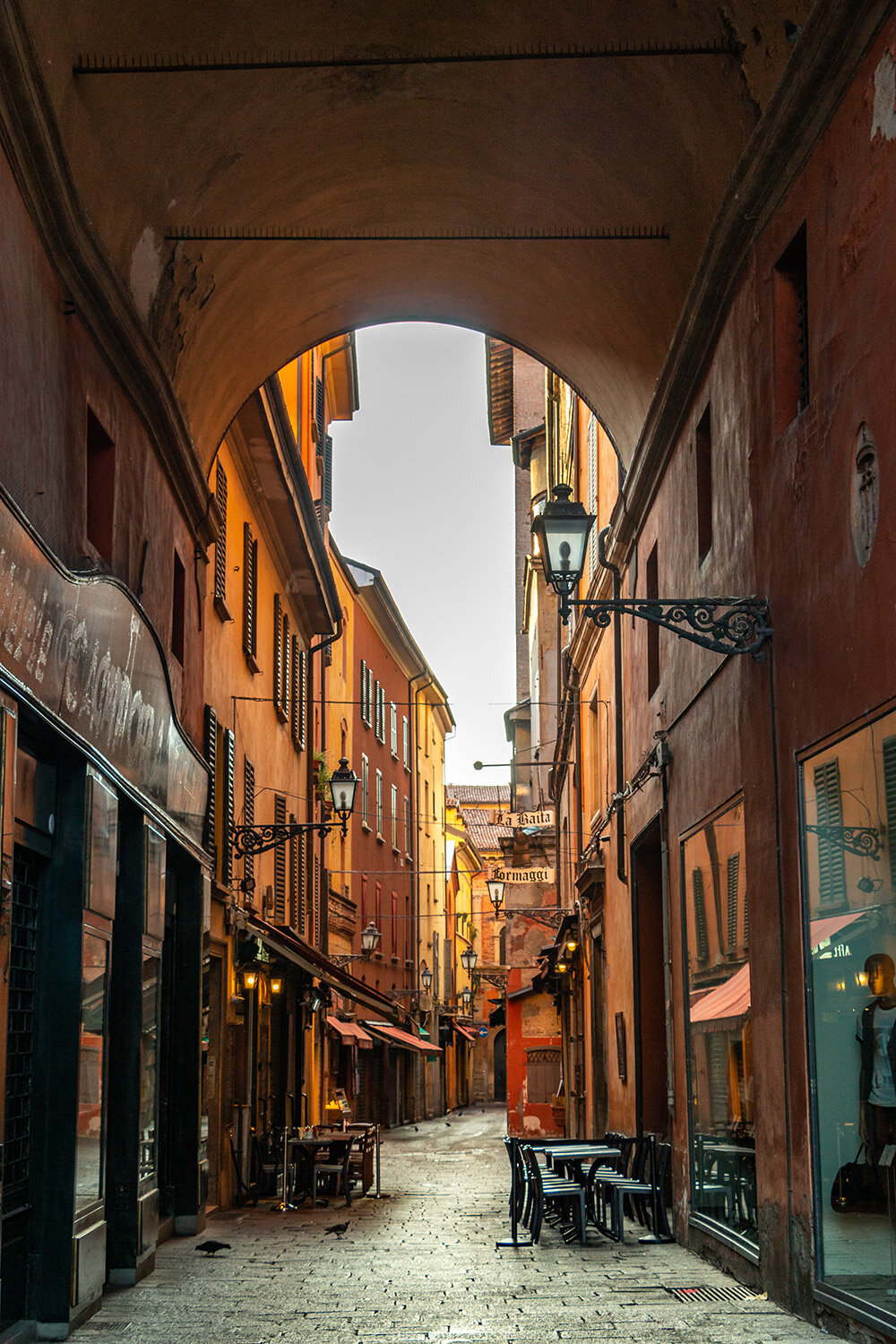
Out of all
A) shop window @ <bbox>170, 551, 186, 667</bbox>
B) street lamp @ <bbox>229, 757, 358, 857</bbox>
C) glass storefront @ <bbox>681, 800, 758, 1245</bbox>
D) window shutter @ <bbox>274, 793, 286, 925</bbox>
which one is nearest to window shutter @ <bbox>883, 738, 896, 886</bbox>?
glass storefront @ <bbox>681, 800, 758, 1245</bbox>

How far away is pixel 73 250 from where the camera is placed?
927 centimetres

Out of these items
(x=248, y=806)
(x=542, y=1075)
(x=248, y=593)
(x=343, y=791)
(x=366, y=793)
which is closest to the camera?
(x=343, y=791)

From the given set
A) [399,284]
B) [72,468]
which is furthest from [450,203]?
[72,468]

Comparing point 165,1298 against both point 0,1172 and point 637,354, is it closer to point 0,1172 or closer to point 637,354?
point 0,1172

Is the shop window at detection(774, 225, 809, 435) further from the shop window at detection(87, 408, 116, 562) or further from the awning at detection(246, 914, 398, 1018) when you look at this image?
the awning at detection(246, 914, 398, 1018)

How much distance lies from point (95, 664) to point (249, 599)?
1027 cm

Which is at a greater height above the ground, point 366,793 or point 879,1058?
point 366,793

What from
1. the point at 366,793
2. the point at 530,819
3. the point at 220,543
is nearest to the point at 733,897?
the point at 220,543

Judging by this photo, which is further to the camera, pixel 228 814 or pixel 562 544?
pixel 228 814

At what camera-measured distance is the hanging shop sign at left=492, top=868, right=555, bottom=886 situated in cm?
2758

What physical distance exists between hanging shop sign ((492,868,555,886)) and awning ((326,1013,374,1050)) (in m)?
3.72

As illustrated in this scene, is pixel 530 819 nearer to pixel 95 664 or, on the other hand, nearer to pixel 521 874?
pixel 521 874

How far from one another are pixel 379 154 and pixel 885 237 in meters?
6.73

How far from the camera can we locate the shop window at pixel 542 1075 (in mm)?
32625
